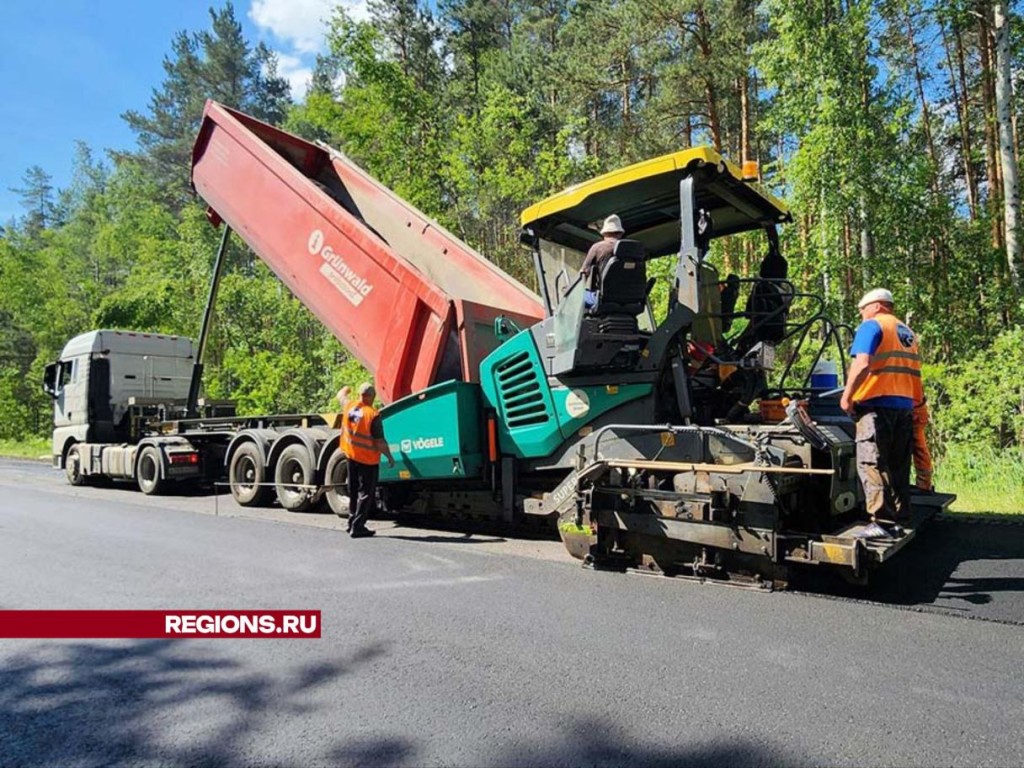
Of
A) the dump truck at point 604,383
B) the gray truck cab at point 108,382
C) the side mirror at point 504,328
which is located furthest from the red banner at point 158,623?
the gray truck cab at point 108,382

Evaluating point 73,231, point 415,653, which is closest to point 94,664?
point 415,653

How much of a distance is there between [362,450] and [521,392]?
180cm

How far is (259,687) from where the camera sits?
2.87m

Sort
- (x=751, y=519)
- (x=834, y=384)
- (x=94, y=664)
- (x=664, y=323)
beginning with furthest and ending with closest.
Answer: (x=834, y=384) → (x=664, y=323) → (x=751, y=519) → (x=94, y=664)

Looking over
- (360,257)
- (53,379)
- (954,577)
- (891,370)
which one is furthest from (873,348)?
(53,379)

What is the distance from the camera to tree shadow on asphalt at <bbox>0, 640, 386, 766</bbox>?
2.36m

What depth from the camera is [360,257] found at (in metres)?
6.93

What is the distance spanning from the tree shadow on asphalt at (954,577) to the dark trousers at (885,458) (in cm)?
46

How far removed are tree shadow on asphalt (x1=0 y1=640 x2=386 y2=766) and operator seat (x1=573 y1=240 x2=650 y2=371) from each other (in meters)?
2.54

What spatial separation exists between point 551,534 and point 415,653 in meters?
2.99

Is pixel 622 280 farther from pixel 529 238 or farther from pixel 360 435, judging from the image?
pixel 360 435

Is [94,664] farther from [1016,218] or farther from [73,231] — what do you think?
[73,231]

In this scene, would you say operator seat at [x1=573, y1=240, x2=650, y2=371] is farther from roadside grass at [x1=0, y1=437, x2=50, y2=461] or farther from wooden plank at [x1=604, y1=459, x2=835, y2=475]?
roadside grass at [x1=0, y1=437, x2=50, y2=461]

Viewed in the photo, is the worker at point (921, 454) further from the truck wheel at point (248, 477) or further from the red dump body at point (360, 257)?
the truck wheel at point (248, 477)
